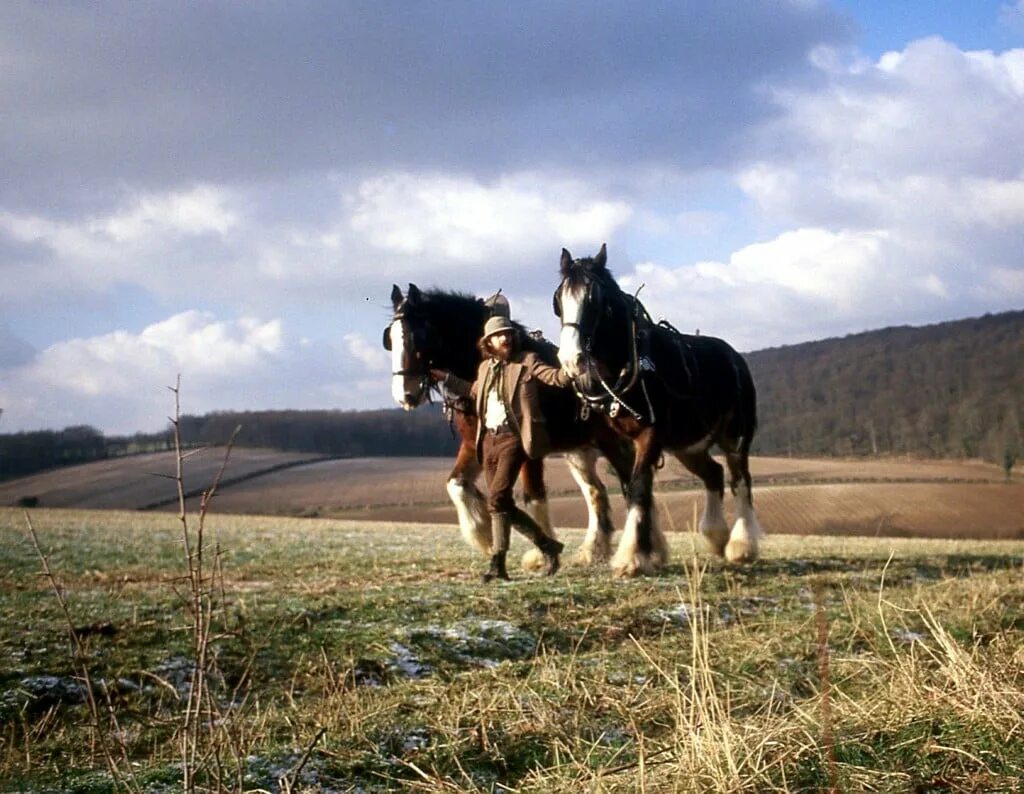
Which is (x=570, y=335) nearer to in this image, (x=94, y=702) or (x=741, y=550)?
(x=741, y=550)

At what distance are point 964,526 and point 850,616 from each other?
2468 cm

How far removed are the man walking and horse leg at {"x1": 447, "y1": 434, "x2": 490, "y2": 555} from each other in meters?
0.67

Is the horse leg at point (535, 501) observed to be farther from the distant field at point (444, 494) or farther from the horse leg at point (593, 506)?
the distant field at point (444, 494)

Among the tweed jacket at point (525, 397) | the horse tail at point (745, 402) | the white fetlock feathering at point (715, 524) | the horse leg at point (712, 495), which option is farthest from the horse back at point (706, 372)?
the tweed jacket at point (525, 397)

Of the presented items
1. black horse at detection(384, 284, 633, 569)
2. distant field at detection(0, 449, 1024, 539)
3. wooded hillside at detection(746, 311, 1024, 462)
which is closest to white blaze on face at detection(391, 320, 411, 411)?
black horse at detection(384, 284, 633, 569)

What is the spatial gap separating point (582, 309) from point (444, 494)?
3056 cm

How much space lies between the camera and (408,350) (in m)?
9.30

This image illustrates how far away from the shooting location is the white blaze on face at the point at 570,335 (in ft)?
26.5

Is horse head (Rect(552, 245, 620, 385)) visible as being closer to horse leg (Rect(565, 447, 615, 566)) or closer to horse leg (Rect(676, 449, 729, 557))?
horse leg (Rect(565, 447, 615, 566))

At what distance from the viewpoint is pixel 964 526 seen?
28.8 meters

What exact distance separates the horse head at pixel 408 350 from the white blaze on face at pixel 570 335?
1645mm

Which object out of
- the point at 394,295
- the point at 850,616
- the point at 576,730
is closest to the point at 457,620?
the point at 850,616

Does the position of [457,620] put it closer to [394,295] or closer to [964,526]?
[394,295]

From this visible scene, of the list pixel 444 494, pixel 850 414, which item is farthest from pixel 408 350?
pixel 850 414
